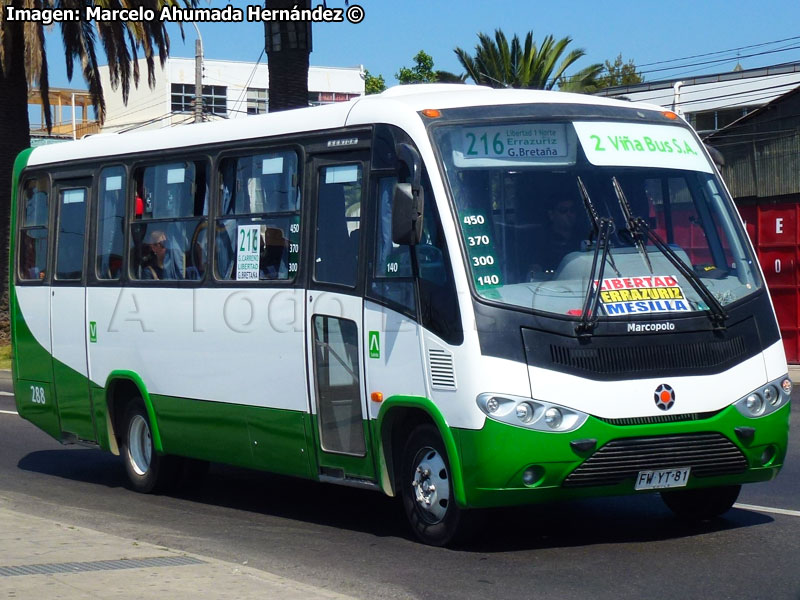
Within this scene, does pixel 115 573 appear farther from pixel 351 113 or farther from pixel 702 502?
pixel 702 502

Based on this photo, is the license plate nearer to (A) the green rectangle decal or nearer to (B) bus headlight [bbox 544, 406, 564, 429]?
(B) bus headlight [bbox 544, 406, 564, 429]

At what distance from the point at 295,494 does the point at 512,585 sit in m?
4.39

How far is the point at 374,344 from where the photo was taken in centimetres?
883

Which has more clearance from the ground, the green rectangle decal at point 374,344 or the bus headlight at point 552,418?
the green rectangle decal at point 374,344

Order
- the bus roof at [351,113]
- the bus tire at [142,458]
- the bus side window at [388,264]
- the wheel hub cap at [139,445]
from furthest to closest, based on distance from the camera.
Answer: the wheel hub cap at [139,445] < the bus tire at [142,458] < the bus roof at [351,113] < the bus side window at [388,264]

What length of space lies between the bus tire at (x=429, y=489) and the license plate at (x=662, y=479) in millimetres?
1115

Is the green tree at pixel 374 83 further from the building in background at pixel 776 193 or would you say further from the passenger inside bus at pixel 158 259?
the passenger inside bus at pixel 158 259

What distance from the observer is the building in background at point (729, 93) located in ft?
125

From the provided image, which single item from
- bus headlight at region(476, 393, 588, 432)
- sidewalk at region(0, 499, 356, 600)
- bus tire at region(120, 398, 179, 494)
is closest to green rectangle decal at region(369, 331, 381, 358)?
bus headlight at region(476, 393, 588, 432)

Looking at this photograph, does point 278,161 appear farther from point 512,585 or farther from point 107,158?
point 512,585

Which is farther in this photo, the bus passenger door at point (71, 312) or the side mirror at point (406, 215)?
the bus passenger door at point (71, 312)

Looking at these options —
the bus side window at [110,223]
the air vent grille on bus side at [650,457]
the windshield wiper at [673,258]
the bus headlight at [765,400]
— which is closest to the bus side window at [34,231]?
the bus side window at [110,223]

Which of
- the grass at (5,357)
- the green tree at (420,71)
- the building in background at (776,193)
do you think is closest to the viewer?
the building in background at (776,193)

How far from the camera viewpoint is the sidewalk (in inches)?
270
